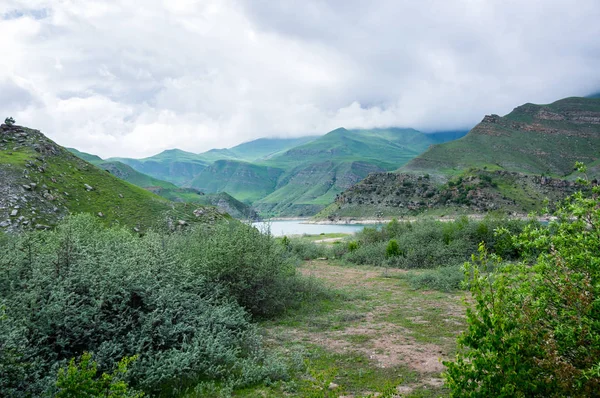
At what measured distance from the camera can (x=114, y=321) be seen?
248 inches

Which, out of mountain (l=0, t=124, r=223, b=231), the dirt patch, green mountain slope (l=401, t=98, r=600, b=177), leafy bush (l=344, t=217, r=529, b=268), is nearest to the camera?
Result: the dirt patch

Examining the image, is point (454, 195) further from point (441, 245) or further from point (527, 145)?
point (441, 245)

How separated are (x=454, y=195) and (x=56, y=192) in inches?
3764

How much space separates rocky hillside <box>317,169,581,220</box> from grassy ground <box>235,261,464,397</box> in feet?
266

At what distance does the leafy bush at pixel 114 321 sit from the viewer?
5.25 meters

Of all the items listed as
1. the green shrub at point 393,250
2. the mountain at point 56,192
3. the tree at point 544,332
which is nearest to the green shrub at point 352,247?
the green shrub at point 393,250

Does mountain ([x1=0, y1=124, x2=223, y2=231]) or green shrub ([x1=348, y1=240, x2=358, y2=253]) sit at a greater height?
mountain ([x1=0, y1=124, x2=223, y2=231])

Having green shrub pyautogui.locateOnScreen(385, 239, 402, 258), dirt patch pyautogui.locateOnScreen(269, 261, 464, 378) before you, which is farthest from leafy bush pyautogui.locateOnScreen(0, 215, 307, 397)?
green shrub pyautogui.locateOnScreen(385, 239, 402, 258)

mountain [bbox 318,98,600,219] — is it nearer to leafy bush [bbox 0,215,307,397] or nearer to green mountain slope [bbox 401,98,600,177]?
green mountain slope [bbox 401,98,600,177]

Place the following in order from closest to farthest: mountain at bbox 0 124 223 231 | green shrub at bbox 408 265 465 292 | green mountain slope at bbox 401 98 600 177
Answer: green shrub at bbox 408 265 465 292 → mountain at bbox 0 124 223 231 → green mountain slope at bbox 401 98 600 177

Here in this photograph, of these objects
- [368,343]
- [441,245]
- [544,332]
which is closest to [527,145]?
[441,245]

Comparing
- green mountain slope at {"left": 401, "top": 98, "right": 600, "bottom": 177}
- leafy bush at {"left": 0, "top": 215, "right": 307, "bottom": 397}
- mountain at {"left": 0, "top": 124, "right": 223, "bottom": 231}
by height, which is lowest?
leafy bush at {"left": 0, "top": 215, "right": 307, "bottom": 397}

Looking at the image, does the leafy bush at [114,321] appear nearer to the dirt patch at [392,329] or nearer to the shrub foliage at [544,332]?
the dirt patch at [392,329]

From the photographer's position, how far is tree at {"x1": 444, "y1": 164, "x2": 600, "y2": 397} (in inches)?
123
